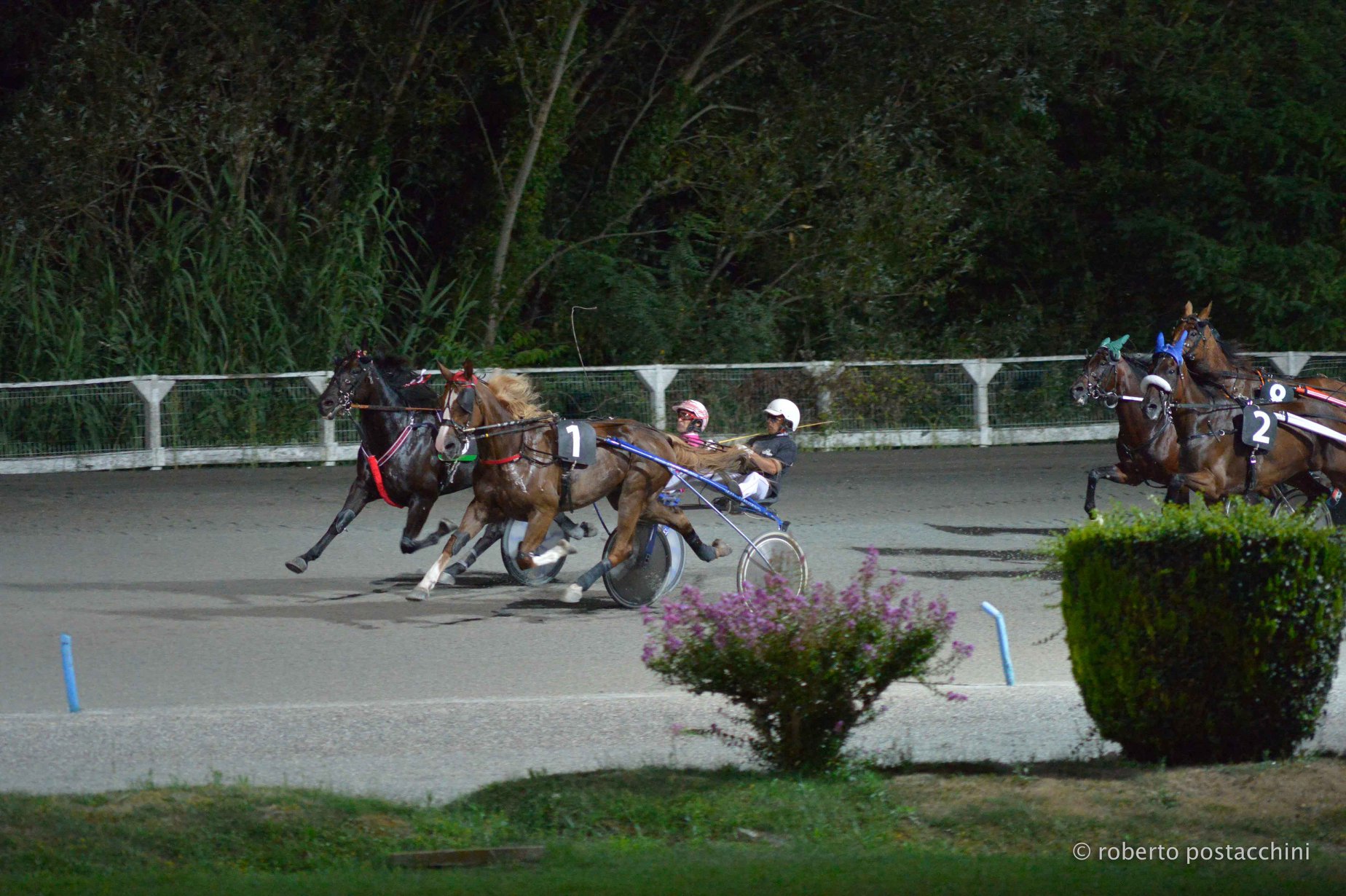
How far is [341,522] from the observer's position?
1227 cm

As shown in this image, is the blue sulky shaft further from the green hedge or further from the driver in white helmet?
the green hedge

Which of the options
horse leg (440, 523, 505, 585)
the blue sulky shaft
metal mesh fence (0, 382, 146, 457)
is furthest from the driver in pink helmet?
metal mesh fence (0, 382, 146, 457)

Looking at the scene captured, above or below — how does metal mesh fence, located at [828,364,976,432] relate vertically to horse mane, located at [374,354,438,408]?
below

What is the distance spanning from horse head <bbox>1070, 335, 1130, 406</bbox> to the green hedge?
22.9 feet

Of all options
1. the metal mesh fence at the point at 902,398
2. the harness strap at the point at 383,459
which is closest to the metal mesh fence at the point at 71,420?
the harness strap at the point at 383,459

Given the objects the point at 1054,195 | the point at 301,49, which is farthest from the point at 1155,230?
the point at 301,49

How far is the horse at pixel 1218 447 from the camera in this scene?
42.4 feet

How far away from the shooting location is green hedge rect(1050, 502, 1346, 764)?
19.9 feet

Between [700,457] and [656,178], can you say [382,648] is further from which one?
[656,178]

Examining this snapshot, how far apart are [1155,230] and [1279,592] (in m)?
22.6

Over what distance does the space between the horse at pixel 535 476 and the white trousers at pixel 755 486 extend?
47 centimetres

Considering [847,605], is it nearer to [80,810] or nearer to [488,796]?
[488,796]

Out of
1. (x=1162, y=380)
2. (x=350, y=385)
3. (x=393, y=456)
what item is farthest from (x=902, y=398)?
(x=393, y=456)

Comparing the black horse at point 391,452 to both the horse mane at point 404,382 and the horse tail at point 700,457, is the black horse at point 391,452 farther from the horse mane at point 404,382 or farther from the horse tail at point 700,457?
the horse tail at point 700,457
